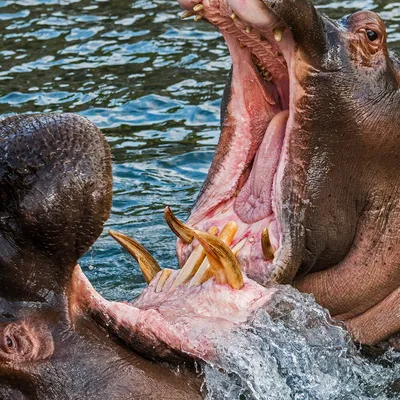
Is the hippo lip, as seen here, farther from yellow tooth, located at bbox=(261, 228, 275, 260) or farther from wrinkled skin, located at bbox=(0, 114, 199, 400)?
wrinkled skin, located at bbox=(0, 114, 199, 400)

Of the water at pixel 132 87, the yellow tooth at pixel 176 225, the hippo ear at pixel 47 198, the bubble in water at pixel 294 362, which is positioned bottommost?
the water at pixel 132 87

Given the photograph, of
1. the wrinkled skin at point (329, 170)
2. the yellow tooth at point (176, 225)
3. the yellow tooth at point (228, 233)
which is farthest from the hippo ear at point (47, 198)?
the yellow tooth at point (228, 233)

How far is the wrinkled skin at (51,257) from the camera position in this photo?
3.34m

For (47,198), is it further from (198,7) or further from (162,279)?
(198,7)

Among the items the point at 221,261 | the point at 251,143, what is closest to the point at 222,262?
the point at 221,261

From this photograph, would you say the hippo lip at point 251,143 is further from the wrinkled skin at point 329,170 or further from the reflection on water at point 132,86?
the reflection on water at point 132,86

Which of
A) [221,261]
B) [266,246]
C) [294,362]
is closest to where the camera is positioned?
[221,261]

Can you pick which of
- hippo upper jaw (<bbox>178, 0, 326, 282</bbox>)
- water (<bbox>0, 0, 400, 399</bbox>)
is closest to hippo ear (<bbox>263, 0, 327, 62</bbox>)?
hippo upper jaw (<bbox>178, 0, 326, 282</bbox>)

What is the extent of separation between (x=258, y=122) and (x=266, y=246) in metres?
0.80

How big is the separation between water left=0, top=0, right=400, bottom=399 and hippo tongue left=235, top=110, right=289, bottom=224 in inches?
49.4

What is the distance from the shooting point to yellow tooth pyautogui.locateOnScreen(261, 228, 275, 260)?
14.9 ft

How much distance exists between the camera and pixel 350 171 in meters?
4.77

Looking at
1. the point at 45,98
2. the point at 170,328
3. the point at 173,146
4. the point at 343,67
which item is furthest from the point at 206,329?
the point at 45,98

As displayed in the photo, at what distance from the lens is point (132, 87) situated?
9789mm
